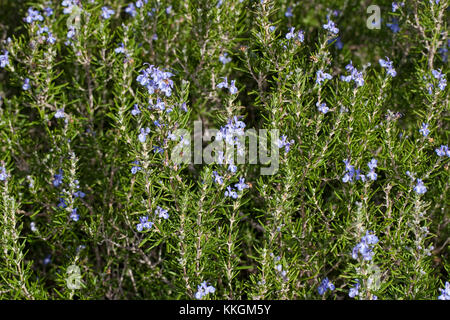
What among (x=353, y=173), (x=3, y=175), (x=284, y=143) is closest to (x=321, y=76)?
(x=284, y=143)

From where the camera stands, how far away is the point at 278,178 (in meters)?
2.70

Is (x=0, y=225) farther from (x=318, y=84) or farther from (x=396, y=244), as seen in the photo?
(x=396, y=244)

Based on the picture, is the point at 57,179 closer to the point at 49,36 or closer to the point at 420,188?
the point at 49,36

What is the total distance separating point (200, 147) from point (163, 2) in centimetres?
111

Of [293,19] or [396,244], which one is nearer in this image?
[396,244]

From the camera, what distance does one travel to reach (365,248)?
2.17 m

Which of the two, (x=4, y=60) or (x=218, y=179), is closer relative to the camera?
(x=218, y=179)

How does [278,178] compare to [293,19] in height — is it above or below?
below

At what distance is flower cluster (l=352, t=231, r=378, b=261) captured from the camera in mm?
2147

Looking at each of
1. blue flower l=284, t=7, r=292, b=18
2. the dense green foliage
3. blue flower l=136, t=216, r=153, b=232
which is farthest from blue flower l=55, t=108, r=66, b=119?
blue flower l=284, t=7, r=292, b=18

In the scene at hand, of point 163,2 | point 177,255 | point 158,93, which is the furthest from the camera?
point 163,2

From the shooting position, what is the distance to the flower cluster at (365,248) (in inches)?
84.5

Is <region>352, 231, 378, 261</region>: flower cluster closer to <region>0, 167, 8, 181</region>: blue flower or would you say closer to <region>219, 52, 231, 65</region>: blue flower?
<region>219, 52, 231, 65</region>: blue flower

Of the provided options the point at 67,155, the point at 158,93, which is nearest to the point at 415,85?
the point at 158,93
